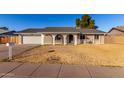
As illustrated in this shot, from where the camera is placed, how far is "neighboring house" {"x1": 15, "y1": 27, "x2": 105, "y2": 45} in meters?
29.5

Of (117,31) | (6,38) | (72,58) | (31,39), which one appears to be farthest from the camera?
(117,31)

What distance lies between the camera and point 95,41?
31.0 meters

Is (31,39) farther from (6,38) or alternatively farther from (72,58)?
(72,58)

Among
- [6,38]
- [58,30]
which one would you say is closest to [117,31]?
[58,30]

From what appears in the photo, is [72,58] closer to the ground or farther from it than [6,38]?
closer to the ground

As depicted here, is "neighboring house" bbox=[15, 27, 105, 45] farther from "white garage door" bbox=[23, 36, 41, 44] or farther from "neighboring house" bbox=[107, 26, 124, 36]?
"neighboring house" bbox=[107, 26, 124, 36]

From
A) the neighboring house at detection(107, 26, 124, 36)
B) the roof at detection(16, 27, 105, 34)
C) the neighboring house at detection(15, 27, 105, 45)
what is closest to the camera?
the neighboring house at detection(15, 27, 105, 45)

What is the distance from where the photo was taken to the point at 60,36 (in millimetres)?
30297

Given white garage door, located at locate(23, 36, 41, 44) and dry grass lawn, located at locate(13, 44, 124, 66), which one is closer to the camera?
dry grass lawn, located at locate(13, 44, 124, 66)

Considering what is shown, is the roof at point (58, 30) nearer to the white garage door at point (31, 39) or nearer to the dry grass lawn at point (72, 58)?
the white garage door at point (31, 39)

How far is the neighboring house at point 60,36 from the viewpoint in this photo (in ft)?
96.8

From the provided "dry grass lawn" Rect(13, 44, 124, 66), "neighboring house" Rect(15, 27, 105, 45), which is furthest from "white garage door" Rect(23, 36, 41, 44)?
"dry grass lawn" Rect(13, 44, 124, 66)
